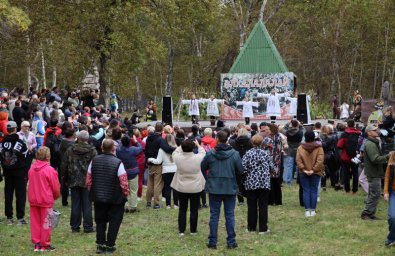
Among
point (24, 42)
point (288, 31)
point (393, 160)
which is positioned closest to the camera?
point (393, 160)

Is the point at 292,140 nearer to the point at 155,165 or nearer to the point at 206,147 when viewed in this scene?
the point at 206,147

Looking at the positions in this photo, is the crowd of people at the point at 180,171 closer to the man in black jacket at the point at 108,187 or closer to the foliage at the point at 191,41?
the man in black jacket at the point at 108,187

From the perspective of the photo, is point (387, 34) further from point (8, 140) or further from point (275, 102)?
point (8, 140)

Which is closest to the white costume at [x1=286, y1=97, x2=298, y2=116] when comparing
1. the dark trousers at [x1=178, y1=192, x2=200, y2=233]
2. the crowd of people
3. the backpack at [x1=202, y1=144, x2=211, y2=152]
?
the crowd of people

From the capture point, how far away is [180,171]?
10.1 meters

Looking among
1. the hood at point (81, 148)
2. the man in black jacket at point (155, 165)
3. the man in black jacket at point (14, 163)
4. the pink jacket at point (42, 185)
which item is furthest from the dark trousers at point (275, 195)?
the pink jacket at point (42, 185)

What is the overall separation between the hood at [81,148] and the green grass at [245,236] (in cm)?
139

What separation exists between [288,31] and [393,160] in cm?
4502

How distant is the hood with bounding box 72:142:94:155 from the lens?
1030 cm

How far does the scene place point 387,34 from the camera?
48.1 metres

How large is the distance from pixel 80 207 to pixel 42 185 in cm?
157

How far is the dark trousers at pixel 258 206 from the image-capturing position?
1023 centimetres

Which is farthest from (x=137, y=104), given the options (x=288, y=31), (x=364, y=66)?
(x=364, y=66)

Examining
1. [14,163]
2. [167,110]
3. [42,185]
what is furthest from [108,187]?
[167,110]
